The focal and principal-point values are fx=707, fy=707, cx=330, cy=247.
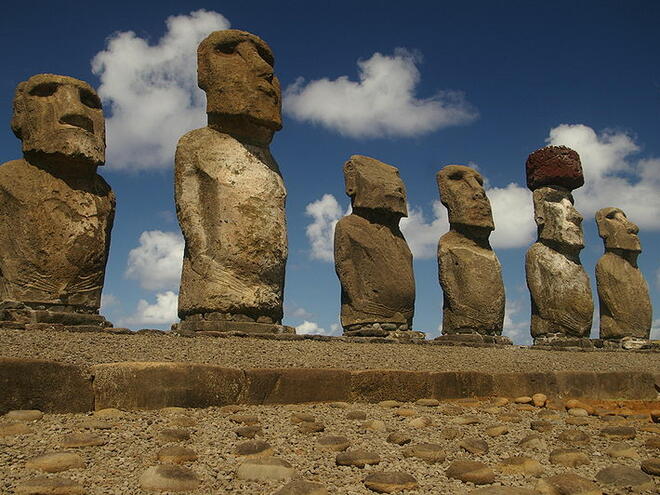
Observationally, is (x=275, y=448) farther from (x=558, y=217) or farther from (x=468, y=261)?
(x=558, y=217)

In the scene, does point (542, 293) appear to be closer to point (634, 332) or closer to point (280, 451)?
point (634, 332)

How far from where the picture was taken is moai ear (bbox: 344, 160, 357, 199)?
11.5m

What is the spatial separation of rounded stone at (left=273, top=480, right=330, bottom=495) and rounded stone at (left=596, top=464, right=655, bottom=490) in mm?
1566

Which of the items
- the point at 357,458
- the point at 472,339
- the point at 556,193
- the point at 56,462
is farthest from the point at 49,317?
the point at 556,193

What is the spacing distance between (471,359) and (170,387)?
15.8 ft

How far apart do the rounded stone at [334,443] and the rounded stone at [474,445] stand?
0.74 meters

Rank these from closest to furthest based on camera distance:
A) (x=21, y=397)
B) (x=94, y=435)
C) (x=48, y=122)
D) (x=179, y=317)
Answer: (x=94, y=435)
(x=21, y=397)
(x=48, y=122)
(x=179, y=317)

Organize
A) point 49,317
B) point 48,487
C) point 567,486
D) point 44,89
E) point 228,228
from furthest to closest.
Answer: point 228,228, point 44,89, point 49,317, point 567,486, point 48,487

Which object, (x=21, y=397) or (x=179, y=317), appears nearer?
(x=21, y=397)

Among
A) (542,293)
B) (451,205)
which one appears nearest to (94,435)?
(451,205)

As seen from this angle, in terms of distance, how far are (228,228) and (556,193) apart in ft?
30.3

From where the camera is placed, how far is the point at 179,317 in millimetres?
8039

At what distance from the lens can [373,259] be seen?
1101 centimetres

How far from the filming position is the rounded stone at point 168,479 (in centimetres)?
318
